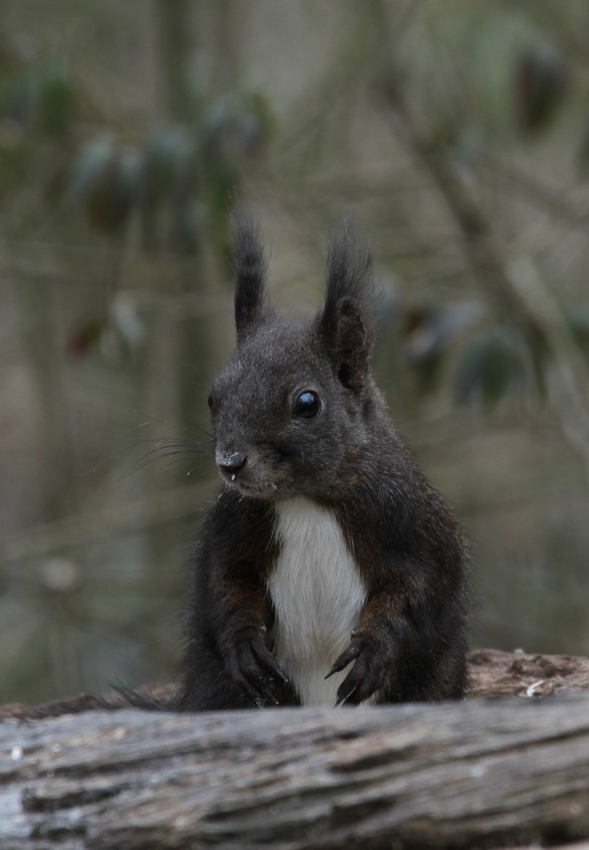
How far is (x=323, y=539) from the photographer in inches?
116

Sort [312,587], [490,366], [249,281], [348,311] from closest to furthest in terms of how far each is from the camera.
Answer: [312,587]
[348,311]
[249,281]
[490,366]

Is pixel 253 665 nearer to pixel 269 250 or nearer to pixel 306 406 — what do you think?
pixel 306 406

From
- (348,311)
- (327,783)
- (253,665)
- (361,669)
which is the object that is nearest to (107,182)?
(348,311)

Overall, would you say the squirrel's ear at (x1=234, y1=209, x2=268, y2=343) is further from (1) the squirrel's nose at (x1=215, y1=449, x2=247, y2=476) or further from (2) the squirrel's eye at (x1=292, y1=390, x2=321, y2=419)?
(1) the squirrel's nose at (x1=215, y1=449, x2=247, y2=476)

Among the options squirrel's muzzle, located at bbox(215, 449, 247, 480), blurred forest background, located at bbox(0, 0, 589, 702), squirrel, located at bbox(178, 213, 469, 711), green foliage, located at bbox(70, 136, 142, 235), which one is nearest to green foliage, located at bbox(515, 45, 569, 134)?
blurred forest background, located at bbox(0, 0, 589, 702)

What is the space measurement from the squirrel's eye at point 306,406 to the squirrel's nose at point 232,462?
218 mm

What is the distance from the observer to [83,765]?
2143 millimetres

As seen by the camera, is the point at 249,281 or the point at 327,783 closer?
the point at 327,783

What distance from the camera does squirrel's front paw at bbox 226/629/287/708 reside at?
2844mm

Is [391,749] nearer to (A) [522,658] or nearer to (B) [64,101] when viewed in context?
(A) [522,658]

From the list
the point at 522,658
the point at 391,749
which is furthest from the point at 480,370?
the point at 391,749

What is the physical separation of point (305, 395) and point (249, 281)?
1.99 ft

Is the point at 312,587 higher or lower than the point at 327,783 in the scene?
higher

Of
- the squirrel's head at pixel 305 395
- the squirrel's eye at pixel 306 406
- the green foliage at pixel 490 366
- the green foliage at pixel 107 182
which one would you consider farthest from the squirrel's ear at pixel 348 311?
the green foliage at pixel 107 182
